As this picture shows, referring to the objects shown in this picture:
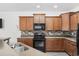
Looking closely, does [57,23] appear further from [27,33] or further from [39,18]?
[27,33]

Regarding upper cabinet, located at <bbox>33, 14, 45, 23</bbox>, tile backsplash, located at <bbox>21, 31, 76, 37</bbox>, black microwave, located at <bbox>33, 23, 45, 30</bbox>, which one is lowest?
tile backsplash, located at <bbox>21, 31, 76, 37</bbox>

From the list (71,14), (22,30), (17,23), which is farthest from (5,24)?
(71,14)

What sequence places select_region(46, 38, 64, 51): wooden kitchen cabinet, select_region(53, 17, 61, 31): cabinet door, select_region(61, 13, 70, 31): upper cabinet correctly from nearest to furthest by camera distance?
select_region(61, 13, 70, 31): upper cabinet, select_region(53, 17, 61, 31): cabinet door, select_region(46, 38, 64, 51): wooden kitchen cabinet

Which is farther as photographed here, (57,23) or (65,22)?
(57,23)

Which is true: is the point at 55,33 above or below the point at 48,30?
below

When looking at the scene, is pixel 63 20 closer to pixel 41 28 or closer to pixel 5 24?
pixel 41 28

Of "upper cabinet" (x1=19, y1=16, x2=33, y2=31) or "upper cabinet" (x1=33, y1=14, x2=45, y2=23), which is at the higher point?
"upper cabinet" (x1=33, y1=14, x2=45, y2=23)

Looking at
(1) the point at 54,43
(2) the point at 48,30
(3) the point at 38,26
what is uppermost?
(3) the point at 38,26

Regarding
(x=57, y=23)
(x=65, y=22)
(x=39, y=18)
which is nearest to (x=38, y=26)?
(x=39, y=18)

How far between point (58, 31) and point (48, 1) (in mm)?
5569

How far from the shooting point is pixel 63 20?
600 centimetres

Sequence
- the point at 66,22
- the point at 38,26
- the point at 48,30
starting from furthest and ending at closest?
the point at 48,30
the point at 38,26
the point at 66,22

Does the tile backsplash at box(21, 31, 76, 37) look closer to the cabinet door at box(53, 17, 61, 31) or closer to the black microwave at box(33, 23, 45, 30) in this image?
the cabinet door at box(53, 17, 61, 31)

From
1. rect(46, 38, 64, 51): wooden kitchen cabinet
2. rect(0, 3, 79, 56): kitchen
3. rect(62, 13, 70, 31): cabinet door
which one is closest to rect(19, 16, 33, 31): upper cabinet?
rect(0, 3, 79, 56): kitchen
